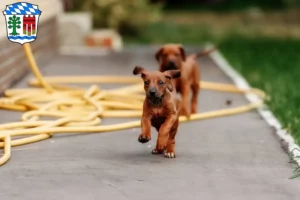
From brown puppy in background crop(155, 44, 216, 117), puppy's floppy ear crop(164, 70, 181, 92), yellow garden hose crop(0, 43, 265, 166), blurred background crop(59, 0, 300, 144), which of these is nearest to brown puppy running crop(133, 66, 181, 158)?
puppy's floppy ear crop(164, 70, 181, 92)

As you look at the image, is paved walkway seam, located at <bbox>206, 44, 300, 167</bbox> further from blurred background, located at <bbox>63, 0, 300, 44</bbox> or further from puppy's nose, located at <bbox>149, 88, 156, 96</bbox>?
blurred background, located at <bbox>63, 0, 300, 44</bbox>

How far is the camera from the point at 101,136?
323 inches

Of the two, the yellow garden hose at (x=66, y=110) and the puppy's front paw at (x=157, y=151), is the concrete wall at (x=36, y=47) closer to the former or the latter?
the yellow garden hose at (x=66, y=110)

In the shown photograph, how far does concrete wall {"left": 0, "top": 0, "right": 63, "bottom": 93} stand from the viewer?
35.8 feet

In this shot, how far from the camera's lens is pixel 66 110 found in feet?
30.7

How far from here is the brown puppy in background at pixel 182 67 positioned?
28.1 ft

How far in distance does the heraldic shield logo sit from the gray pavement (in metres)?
0.98

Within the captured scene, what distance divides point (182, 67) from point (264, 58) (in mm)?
7549

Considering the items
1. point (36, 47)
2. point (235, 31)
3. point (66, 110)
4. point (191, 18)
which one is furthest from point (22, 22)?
point (191, 18)

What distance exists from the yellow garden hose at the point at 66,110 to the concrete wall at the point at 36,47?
17.2 inches

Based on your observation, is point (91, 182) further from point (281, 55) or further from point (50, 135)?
point (281, 55)

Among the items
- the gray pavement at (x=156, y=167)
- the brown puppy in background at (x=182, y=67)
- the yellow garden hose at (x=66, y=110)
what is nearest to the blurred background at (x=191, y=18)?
the yellow garden hose at (x=66, y=110)

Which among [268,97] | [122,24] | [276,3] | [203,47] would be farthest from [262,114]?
[276,3]

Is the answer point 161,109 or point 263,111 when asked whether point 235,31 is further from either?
point 161,109
